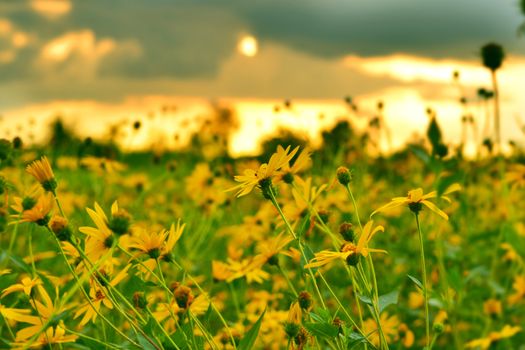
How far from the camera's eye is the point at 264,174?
3.89 ft

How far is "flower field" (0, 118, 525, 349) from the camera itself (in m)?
1.10

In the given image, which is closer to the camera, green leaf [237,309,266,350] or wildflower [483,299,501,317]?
green leaf [237,309,266,350]

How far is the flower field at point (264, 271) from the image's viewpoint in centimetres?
110

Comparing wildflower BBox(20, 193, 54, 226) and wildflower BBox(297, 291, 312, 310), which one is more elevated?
wildflower BBox(20, 193, 54, 226)

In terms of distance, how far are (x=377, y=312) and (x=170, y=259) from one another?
342 mm

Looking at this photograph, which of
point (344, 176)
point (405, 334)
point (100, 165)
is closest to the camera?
point (344, 176)

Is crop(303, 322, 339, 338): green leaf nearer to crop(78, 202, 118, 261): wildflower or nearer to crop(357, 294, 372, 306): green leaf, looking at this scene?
crop(357, 294, 372, 306): green leaf

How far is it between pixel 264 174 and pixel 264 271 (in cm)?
99

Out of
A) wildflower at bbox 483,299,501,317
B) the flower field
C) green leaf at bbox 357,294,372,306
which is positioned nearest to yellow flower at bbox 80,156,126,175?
the flower field

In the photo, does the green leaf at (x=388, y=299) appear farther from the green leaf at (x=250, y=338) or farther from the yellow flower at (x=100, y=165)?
the yellow flower at (x=100, y=165)

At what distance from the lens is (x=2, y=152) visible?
154 centimetres

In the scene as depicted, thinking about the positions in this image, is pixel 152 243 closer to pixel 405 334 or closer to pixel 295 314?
pixel 295 314

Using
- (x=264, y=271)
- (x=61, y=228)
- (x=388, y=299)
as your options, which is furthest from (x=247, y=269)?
(x=264, y=271)

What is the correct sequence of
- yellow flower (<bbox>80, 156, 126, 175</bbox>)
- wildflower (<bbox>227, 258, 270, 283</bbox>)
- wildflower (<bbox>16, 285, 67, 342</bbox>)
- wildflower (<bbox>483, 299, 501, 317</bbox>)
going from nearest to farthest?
wildflower (<bbox>16, 285, 67, 342</bbox>) → wildflower (<bbox>227, 258, 270, 283</bbox>) → wildflower (<bbox>483, 299, 501, 317</bbox>) → yellow flower (<bbox>80, 156, 126, 175</bbox>)
